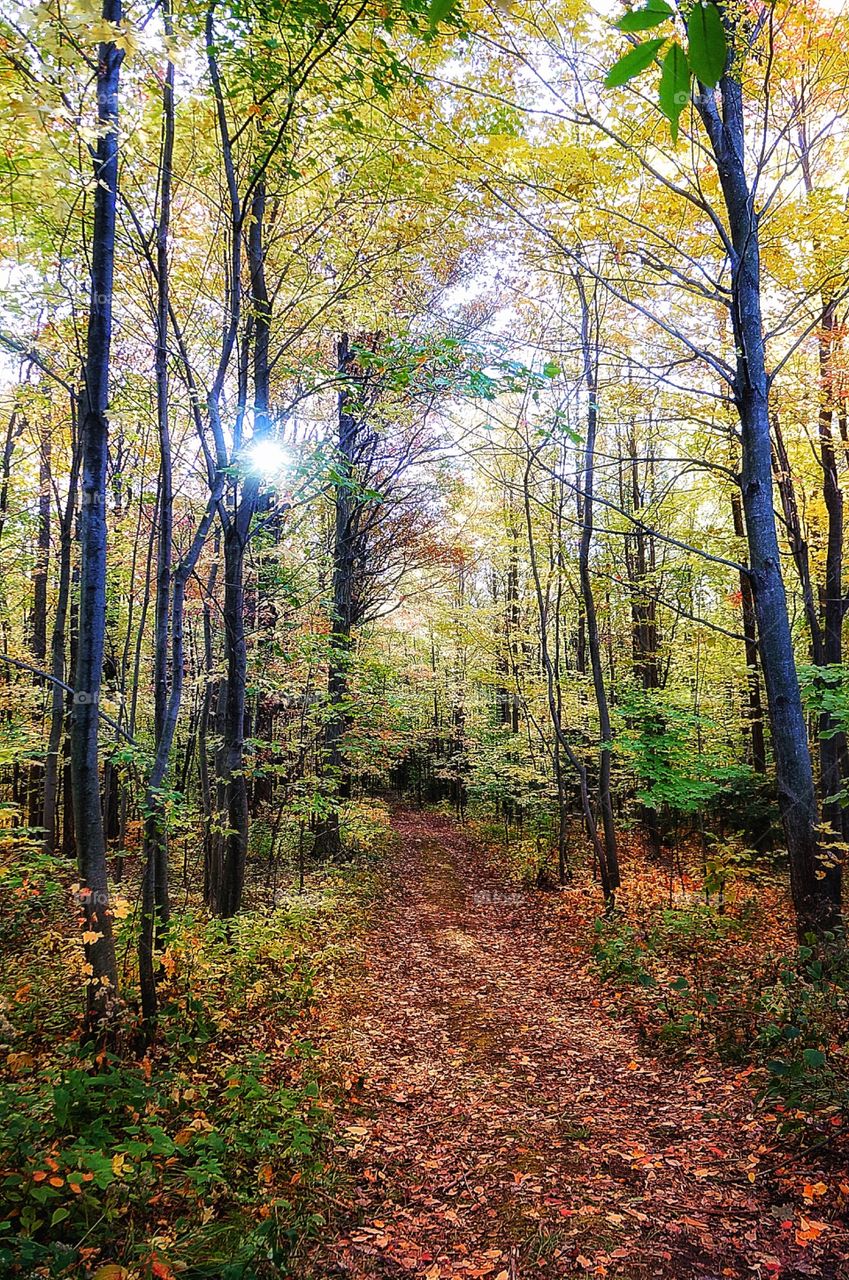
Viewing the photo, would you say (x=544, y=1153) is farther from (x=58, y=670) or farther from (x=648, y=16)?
(x=58, y=670)

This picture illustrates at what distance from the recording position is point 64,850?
44.7 ft

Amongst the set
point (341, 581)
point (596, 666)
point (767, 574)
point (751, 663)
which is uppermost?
point (341, 581)

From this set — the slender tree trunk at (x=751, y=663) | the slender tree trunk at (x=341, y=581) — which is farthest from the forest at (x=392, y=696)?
the slender tree trunk at (x=751, y=663)

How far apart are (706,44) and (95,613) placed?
459 cm

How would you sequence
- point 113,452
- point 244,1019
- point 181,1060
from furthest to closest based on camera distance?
point 113,452 < point 244,1019 < point 181,1060

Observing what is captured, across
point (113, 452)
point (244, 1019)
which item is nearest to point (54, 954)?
point (244, 1019)

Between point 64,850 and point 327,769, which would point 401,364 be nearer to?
point 327,769

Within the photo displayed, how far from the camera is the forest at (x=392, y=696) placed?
3.39 metres

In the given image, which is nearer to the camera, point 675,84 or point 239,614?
point 675,84

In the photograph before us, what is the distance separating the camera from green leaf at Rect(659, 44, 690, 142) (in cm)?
112

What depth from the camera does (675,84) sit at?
117cm

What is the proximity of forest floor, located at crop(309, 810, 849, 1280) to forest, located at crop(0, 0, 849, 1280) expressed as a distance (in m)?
0.03

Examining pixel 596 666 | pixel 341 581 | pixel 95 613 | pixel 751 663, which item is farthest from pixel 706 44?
pixel 751 663

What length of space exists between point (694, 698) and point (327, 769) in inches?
356
